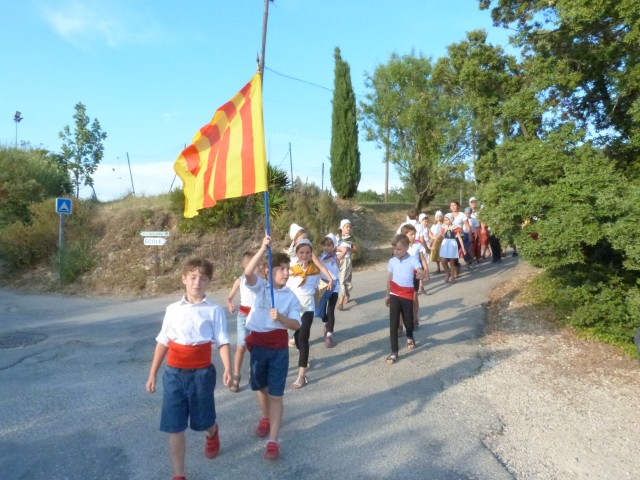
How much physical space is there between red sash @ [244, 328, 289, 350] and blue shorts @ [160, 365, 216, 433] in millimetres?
593

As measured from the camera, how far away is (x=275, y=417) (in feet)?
12.9

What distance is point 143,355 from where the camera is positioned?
6.90 metres

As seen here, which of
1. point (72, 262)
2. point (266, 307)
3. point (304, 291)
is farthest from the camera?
point (72, 262)

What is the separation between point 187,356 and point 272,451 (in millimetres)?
1025

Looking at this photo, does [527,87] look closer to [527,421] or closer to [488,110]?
[488,110]

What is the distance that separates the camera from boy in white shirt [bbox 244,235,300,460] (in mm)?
3928

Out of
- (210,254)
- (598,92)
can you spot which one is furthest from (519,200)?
(210,254)

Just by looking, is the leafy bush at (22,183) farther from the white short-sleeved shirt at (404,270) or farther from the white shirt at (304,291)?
the white short-sleeved shirt at (404,270)

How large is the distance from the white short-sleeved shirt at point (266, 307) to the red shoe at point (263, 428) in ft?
2.66

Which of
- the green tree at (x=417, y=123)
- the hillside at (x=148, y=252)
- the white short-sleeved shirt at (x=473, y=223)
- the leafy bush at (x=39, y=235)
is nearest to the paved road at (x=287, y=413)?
the hillside at (x=148, y=252)

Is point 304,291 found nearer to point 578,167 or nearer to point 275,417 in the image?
point 275,417

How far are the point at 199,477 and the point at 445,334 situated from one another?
199 inches

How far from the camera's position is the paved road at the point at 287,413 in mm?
3791

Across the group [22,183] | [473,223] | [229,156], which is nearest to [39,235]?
[22,183]
